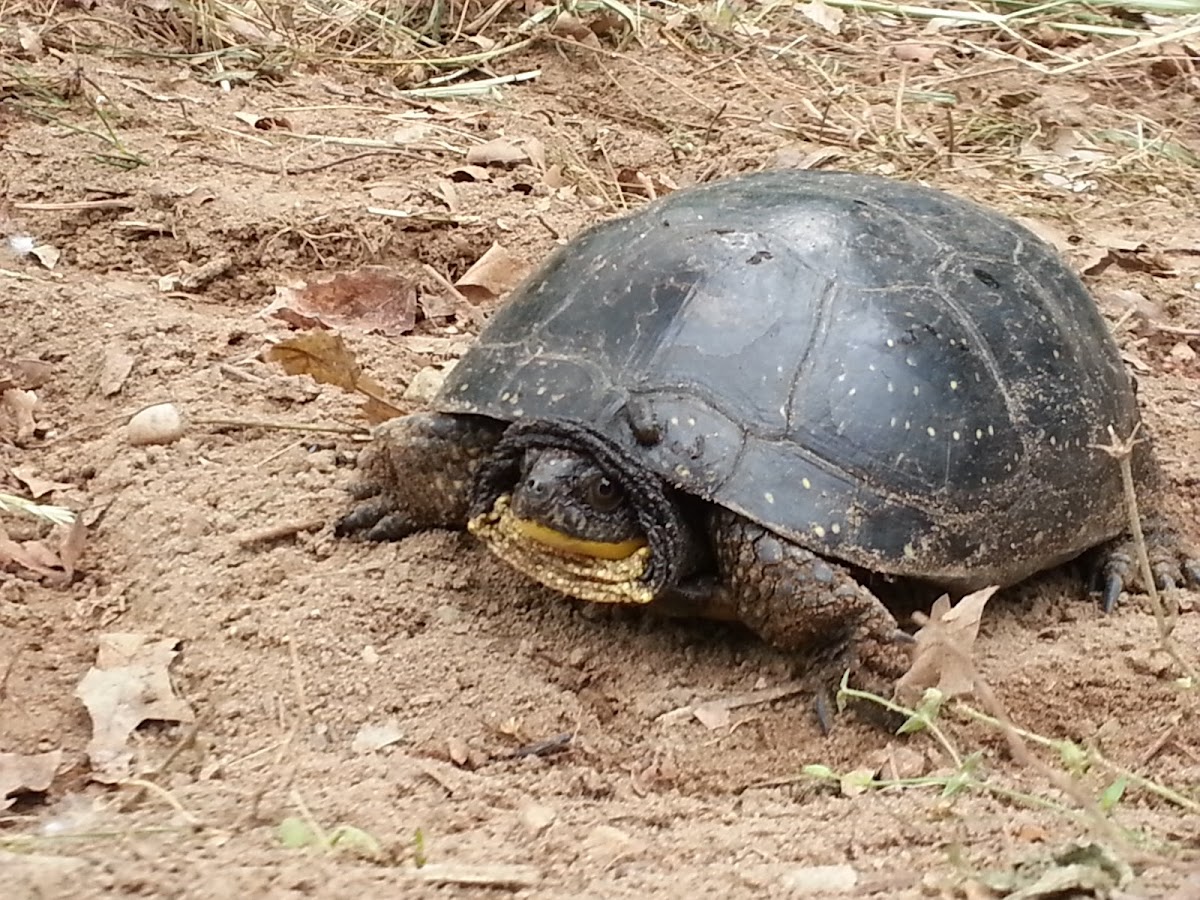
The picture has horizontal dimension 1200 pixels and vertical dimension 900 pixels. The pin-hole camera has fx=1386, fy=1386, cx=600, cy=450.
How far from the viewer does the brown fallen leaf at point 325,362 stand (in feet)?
11.3

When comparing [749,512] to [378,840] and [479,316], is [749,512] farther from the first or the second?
[479,316]

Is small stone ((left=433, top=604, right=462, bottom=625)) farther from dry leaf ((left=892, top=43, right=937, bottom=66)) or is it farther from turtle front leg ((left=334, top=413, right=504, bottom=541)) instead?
dry leaf ((left=892, top=43, right=937, bottom=66))

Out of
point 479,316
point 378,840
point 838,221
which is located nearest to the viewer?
point 378,840

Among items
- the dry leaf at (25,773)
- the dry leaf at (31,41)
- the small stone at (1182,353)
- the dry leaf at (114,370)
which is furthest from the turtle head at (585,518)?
the dry leaf at (31,41)

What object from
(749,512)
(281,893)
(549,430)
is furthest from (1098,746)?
Result: (281,893)

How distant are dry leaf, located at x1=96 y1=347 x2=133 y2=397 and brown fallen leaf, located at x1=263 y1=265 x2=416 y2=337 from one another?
467mm

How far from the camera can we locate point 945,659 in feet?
7.97

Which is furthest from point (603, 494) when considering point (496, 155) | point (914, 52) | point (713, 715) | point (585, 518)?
point (914, 52)

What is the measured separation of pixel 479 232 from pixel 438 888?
113 inches

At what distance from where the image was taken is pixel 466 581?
111 inches

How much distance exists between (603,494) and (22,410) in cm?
156

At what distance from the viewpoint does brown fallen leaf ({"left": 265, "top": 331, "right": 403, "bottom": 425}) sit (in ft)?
11.3

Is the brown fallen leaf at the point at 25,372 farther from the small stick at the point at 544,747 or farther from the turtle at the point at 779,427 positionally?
the small stick at the point at 544,747

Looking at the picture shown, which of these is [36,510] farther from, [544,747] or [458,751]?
[544,747]
